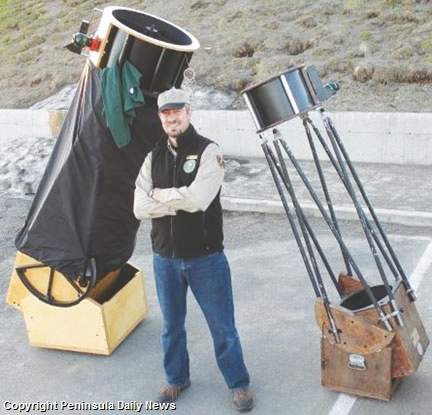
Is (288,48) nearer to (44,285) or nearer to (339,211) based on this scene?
(339,211)

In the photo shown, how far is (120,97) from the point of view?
453 centimetres

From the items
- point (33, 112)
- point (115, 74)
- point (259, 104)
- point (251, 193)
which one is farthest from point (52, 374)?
point (33, 112)

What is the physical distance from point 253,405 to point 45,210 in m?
1.96

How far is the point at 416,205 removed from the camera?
7.53 meters

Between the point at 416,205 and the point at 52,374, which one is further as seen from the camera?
the point at 416,205

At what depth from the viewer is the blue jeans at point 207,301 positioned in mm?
4199

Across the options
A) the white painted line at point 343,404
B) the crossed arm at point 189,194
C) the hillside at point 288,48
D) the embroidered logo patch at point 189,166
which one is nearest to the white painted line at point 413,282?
the white painted line at point 343,404

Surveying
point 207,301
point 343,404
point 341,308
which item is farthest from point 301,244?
point 343,404

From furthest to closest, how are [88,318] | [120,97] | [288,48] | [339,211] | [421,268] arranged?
[288,48] → [339,211] → [421,268] → [88,318] → [120,97]

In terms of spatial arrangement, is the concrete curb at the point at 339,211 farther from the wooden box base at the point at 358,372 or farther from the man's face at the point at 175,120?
the man's face at the point at 175,120

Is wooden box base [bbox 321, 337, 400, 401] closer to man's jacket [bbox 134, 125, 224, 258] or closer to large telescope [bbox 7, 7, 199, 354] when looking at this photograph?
man's jacket [bbox 134, 125, 224, 258]

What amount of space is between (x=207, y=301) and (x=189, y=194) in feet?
2.23

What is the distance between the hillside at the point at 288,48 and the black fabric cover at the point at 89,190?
583 cm

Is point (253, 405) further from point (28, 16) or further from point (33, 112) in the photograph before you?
point (28, 16)
